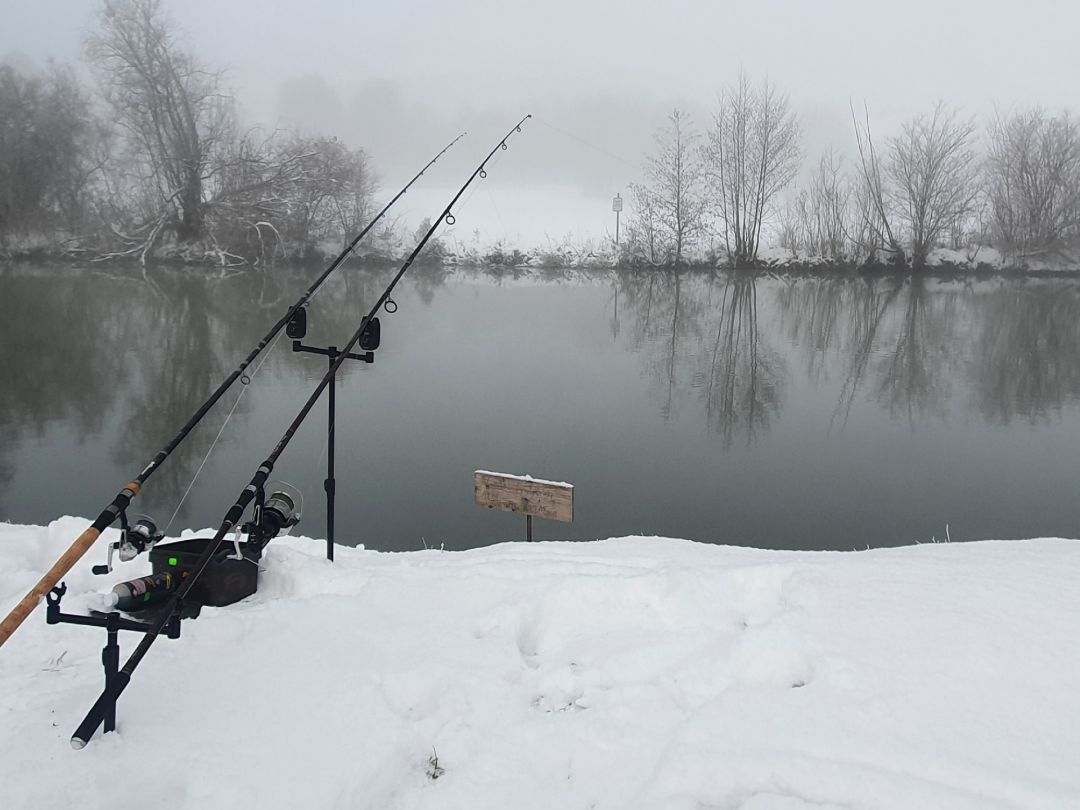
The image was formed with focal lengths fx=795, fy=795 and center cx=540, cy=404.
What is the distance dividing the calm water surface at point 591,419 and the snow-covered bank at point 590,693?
2.39m

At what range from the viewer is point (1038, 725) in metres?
1.80

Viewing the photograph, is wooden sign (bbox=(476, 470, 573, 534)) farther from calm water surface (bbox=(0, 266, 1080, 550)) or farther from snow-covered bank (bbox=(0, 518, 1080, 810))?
snow-covered bank (bbox=(0, 518, 1080, 810))

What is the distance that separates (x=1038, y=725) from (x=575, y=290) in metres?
20.4

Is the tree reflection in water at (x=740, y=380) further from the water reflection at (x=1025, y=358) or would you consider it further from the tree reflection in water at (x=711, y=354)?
the water reflection at (x=1025, y=358)

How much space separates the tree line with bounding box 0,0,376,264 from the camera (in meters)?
25.3

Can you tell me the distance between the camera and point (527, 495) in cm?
440

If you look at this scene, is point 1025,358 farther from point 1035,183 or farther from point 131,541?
point 1035,183

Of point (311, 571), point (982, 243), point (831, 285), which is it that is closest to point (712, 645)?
point (311, 571)

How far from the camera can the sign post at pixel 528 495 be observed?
4273 mm

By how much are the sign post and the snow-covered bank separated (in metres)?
1.36

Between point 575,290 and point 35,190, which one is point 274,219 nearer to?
point 35,190

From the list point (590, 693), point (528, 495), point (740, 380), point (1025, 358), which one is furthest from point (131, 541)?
point (1025, 358)

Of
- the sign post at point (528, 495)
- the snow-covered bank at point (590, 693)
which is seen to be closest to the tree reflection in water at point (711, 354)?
the sign post at point (528, 495)

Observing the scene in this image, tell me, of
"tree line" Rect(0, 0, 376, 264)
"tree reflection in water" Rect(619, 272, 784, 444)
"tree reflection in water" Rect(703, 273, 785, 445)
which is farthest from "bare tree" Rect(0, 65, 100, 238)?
"tree reflection in water" Rect(703, 273, 785, 445)
